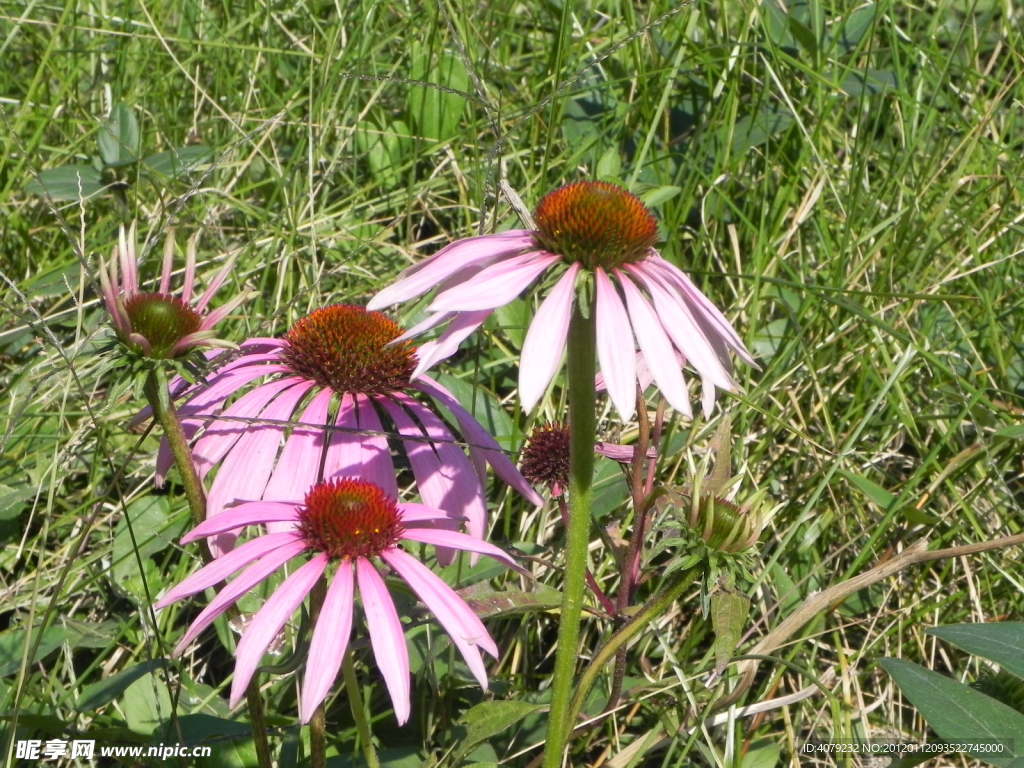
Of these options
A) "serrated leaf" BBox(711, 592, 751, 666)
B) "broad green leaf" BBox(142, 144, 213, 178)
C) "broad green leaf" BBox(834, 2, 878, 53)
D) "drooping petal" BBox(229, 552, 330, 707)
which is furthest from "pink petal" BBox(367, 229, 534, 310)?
"broad green leaf" BBox(834, 2, 878, 53)

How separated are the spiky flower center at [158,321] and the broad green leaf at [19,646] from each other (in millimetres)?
385

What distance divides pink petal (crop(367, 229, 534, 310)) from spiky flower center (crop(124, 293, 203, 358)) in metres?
0.19

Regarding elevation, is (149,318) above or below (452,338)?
above

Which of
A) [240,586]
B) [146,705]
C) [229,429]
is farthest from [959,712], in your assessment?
[146,705]

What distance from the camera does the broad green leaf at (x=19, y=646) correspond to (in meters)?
1.15

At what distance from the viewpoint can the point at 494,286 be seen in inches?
32.7

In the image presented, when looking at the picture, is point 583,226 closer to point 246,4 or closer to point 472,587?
point 472,587

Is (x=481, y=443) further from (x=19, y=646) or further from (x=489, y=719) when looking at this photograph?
(x=19, y=646)

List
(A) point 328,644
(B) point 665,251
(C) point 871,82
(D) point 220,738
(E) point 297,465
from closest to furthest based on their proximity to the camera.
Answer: (A) point 328,644
(E) point 297,465
(D) point 220,738
(B) point 665,251
(C) point 871,82

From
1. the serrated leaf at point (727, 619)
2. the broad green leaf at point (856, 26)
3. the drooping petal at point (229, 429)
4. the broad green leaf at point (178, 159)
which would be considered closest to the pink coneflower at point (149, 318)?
the drooping petal at point (229, 429)

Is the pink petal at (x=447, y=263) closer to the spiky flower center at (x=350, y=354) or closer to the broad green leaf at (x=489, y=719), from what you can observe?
the spiky flower center at (x=350, y=354)

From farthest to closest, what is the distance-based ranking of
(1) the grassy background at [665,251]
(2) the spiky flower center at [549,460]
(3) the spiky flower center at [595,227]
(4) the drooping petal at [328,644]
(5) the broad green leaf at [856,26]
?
(5) the broad green leaf at [856,26], (1) the grassy background at [665,251], (2) the spiky flower center at [549,460], (3) the spiky flower center at [595,227], (4) the drooping petal at [328,644]

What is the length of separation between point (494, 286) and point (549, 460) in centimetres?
32

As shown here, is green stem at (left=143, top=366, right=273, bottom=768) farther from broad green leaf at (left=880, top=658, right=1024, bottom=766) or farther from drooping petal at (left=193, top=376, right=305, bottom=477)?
broad green leaf at (left=880, top=658, right=1024, bottom=766)
